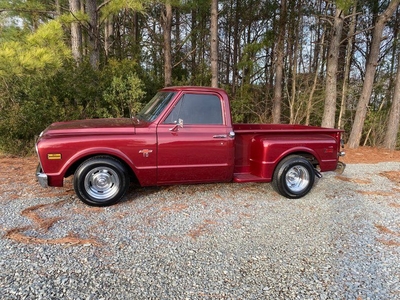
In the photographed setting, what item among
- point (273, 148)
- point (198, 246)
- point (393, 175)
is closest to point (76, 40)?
point (273, 148)

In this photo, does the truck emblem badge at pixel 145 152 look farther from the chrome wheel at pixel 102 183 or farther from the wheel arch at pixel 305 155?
the wheel arch at pixel 305 155

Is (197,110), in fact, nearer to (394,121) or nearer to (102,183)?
(102,183)

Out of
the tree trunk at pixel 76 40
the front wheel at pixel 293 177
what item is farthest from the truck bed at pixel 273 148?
the tree trunk at pixel 76 40

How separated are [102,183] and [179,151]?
4.16ft

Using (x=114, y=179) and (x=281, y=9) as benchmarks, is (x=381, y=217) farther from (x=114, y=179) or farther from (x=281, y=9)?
(x=281, y=9)

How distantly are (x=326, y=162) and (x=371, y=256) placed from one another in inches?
83.7

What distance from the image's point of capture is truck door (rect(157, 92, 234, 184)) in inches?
163

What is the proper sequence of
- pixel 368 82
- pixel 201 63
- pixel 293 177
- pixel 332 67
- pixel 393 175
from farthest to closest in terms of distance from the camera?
pixel 201 63 → pixel 368 82 → pixel 332 67 → pixel 393 175 → pixel 293 177

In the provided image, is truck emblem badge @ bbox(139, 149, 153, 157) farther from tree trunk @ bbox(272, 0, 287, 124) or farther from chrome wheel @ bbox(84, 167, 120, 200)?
tree trunk @ bbox(272, 0, 287, 124)

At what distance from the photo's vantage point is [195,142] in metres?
4.22

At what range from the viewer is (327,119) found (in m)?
9.85

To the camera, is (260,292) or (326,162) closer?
(260,292)

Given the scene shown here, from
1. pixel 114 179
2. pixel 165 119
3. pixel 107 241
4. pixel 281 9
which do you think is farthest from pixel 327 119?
pixel 107 241

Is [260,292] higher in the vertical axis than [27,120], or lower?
lower
